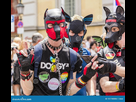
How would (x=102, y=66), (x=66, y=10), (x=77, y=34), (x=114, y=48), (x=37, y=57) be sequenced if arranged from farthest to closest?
(x=66, y=10) → (x=77, y=34) → (x=114, y=48) → (x=37, y=57) → (x=102, y=66)

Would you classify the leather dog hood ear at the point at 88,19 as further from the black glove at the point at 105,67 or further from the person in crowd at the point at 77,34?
the black glove at the point at 105,67

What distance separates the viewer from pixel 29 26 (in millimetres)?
4055

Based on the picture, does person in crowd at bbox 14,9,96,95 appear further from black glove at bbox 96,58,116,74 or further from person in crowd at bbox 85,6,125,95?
person in crowd at bbox 85,6,125,95

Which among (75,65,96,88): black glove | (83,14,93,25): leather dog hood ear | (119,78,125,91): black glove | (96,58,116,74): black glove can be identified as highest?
(83,14,93,25): leather dog hood ear

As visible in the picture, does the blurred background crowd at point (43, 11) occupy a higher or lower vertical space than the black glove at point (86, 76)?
higher

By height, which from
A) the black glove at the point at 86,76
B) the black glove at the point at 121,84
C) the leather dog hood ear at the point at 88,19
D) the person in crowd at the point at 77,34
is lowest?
the black glove at the point at 121,84

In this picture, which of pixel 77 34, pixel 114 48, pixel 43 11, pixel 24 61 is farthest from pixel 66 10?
pixel 24 61

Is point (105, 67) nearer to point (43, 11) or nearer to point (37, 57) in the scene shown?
point (37, 57)

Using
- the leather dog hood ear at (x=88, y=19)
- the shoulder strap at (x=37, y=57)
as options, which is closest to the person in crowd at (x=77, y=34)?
the leather dog hood ear at (x=88, y=19)

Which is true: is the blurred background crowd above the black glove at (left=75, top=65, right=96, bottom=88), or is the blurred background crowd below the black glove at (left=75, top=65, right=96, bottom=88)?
above

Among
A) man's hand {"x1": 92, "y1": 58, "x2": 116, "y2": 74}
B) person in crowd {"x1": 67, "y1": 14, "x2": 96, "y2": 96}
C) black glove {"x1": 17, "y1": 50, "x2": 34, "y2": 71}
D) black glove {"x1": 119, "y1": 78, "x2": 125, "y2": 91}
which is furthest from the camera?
person in crowd {"x1": 67, "y1": 14, "x2": 96, "y2": 96}

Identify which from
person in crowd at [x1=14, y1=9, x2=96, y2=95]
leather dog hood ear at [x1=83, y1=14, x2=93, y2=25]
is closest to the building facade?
leather dog hood ear at [x1=83, y1=14, x2=93, y2=25]

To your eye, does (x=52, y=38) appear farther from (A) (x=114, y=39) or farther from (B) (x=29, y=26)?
(B) (x=29, y=26)

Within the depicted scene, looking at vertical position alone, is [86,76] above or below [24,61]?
below
